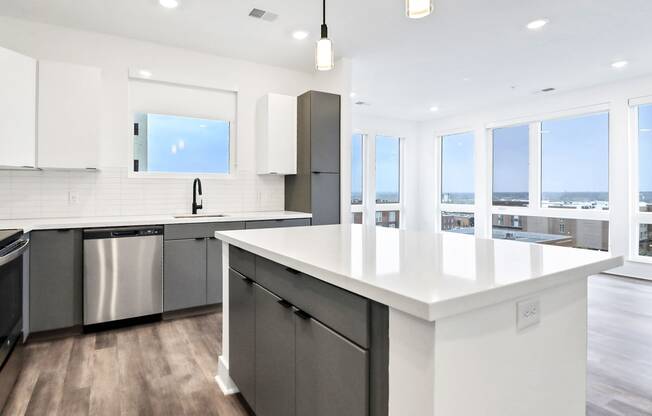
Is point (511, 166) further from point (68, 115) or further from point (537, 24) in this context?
point (68, 115)

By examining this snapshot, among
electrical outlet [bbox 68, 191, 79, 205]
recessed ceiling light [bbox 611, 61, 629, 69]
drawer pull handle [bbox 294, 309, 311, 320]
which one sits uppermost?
recessed ceiling light [bbox 611, 61, 629, 69]

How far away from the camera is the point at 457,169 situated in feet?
25.0

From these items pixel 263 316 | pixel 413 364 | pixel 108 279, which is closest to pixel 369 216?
pixel 108 279

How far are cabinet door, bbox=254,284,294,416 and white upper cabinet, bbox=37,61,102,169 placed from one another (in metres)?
2.54

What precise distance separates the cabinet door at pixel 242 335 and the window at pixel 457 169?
6190 mm

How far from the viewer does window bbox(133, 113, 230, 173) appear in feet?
12.9

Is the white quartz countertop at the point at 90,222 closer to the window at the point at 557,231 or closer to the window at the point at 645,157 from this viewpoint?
the window at the point at 557,231

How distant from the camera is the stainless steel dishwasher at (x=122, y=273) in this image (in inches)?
120

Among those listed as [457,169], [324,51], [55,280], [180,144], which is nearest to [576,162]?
[457,169]

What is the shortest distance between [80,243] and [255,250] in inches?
85.7

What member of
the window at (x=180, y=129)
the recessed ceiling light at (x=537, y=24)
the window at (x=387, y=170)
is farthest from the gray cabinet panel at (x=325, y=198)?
the window at (x=387, y=170)

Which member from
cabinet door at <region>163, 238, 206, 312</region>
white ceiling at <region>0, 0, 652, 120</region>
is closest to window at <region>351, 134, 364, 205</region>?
white ceiling at <region>0, 0, 652, 120</region>

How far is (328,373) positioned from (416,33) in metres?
3.47

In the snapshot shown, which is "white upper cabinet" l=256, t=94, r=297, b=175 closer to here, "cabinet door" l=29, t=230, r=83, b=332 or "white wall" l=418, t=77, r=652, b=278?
"cabinet door" l=29, t=230, r=83, b=332
